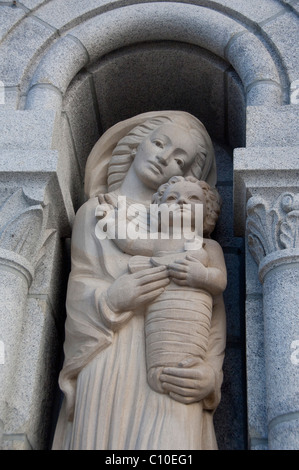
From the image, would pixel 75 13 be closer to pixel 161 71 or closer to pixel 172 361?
pixel 161 71

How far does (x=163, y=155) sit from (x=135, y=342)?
1.29 m

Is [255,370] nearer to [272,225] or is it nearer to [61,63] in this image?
[272,225]

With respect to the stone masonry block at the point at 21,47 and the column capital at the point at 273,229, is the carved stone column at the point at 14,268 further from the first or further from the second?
the column capital at the point at 273,229

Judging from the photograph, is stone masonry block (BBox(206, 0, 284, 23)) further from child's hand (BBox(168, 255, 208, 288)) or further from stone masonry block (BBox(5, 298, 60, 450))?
stone masonry block (BBox(5, 298, 60, 450))

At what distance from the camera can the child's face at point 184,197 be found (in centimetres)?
401

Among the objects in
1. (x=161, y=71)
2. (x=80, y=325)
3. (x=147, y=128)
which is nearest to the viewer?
(x=80, y=325)

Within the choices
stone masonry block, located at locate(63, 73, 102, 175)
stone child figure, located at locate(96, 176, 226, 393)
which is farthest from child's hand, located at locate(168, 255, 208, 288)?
stone masonry block, located at locate(63, 73, 102, 175)

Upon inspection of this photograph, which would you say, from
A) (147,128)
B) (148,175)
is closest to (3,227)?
(148,175)

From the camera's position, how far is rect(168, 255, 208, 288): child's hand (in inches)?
146

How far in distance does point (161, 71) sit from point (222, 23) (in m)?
0.58

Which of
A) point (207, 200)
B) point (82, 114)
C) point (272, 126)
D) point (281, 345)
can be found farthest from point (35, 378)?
point (82, 114)

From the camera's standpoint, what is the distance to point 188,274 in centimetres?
371

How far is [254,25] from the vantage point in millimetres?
4734

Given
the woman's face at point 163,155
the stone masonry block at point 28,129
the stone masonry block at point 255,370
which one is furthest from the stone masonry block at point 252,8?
the stone masonry block at point 255,370
